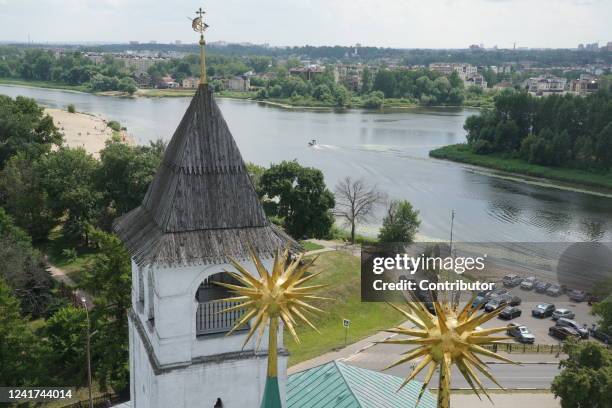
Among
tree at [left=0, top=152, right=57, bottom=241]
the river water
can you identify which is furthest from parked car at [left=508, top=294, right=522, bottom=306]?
tree at [left=0, top=152, right=57, bottom=241]

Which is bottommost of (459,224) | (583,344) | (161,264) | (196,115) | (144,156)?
(459,224)

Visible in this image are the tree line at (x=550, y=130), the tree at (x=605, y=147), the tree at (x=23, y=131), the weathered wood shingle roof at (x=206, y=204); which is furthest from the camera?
the tree line at (x=550, y=130)

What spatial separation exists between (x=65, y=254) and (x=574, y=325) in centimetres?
2967

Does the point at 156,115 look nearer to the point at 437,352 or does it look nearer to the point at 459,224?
the point at 459,224

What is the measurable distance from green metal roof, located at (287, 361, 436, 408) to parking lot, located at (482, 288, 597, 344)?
1853 centimetres

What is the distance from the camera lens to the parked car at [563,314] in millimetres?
34031

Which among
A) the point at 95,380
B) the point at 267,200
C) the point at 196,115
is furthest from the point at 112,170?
the point at 196,115

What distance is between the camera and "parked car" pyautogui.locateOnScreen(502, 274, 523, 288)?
3872 cm

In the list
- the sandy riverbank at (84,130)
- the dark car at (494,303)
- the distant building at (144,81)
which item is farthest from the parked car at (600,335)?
the distant building at (144,81)

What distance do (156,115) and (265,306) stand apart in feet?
364

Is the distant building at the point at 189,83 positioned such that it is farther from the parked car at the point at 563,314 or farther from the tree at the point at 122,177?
the parked car at the point at 563,314

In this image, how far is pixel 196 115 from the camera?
11.1 metres

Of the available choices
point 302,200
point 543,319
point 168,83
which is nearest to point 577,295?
point 543,319

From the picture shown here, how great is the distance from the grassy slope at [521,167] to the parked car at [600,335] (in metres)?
40.7
